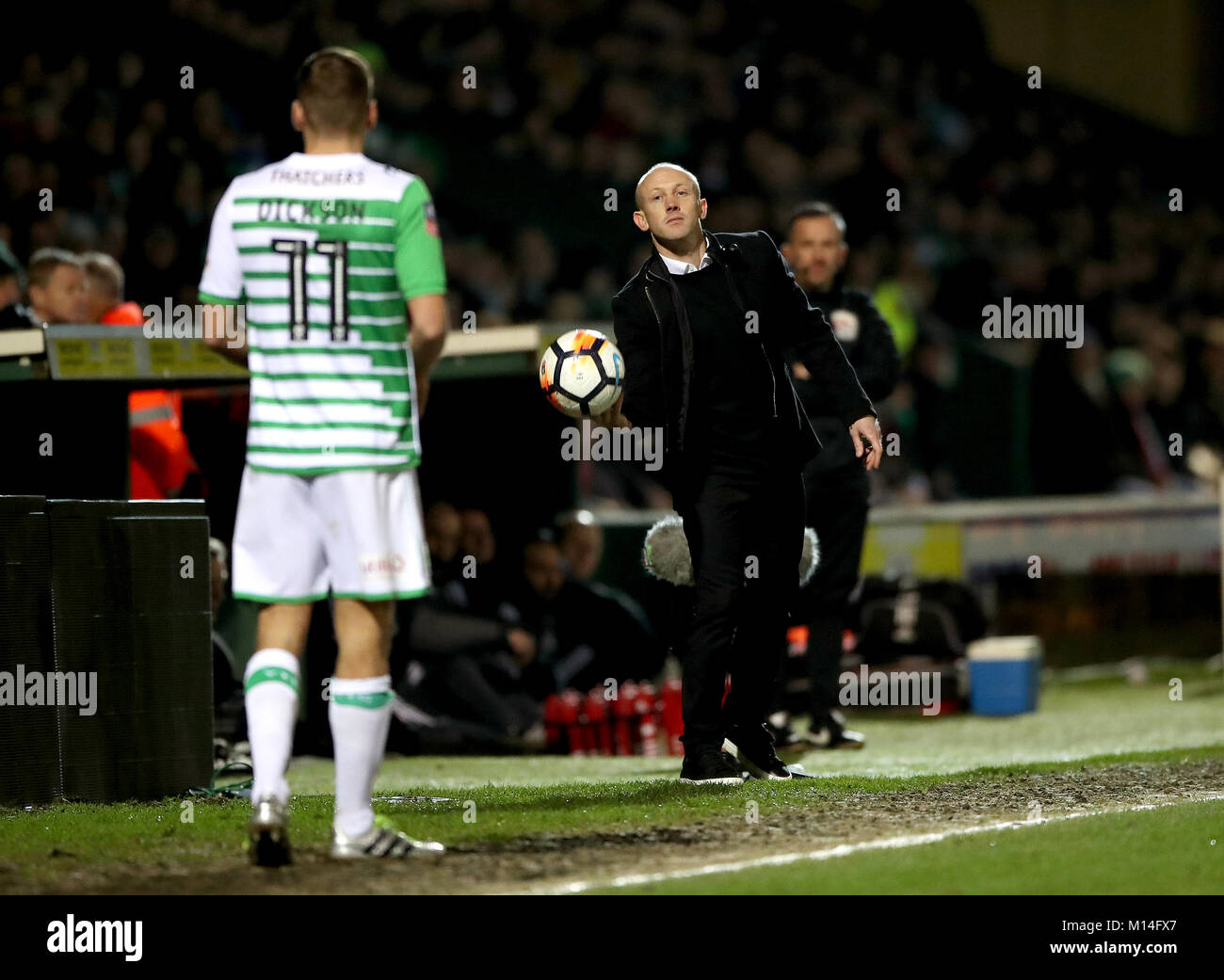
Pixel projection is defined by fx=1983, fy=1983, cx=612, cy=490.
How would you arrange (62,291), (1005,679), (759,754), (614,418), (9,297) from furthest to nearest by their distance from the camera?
(1005,679)
(9,297)
(62,291)
(759,754)
(614,418)

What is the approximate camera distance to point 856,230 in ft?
65.4

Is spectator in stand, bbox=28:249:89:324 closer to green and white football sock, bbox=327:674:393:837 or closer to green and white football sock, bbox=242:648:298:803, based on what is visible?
green and white football sock, bbox=242:648:298:803

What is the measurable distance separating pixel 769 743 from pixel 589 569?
4359 millimetres

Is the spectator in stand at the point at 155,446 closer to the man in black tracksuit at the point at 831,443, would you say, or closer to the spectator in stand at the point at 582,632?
the spectator in stand at the point at 582,632

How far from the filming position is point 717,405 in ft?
21.9

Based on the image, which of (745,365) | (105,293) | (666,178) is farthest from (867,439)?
(105,293)

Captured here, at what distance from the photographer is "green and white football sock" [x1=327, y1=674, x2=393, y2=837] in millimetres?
4898

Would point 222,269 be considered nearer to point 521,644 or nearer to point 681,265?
point 681,265

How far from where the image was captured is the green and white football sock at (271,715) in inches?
191

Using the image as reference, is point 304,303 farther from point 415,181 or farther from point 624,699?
point 624,699

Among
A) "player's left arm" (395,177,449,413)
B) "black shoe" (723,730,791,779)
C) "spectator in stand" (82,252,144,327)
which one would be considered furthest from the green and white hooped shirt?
"spectator in stand" (82,252,144,327)

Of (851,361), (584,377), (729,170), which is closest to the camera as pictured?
(584,377)

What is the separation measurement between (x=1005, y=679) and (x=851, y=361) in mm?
3468
